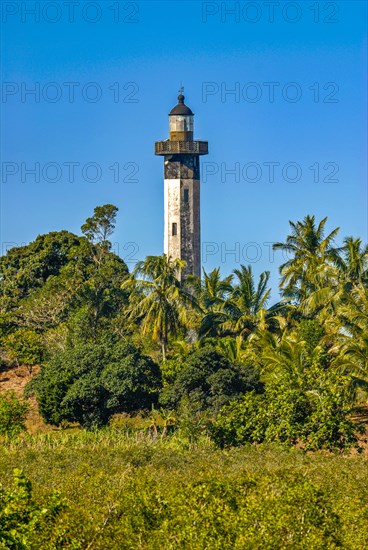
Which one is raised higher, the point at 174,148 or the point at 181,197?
the point at 174,148

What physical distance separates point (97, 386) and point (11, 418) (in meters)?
3.53

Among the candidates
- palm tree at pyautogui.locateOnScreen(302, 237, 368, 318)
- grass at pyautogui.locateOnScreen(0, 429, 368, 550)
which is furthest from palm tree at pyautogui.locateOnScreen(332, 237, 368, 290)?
grass at pyautogui.locateOnScreen(0, 429, 368, 550)

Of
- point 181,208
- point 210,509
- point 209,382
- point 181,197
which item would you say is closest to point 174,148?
point 181,197

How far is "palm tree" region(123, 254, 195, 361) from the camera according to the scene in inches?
2164

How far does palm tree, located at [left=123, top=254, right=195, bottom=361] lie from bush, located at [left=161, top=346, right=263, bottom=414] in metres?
5.94

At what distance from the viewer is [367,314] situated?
47.7m

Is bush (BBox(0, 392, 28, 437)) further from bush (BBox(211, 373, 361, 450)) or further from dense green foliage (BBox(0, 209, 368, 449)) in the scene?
bush (BBox(211, 373, 361, 450))

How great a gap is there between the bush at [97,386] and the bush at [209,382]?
126 centimetres

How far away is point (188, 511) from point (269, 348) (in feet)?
80.3

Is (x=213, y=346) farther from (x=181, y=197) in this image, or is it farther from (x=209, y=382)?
(x=181, y=197)

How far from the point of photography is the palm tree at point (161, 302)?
55.0 m

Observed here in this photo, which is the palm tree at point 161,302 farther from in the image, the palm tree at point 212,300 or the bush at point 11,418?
the bush at point 11,418

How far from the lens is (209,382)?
47.9 m

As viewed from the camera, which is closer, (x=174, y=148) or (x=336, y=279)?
(x=336, y=279)
